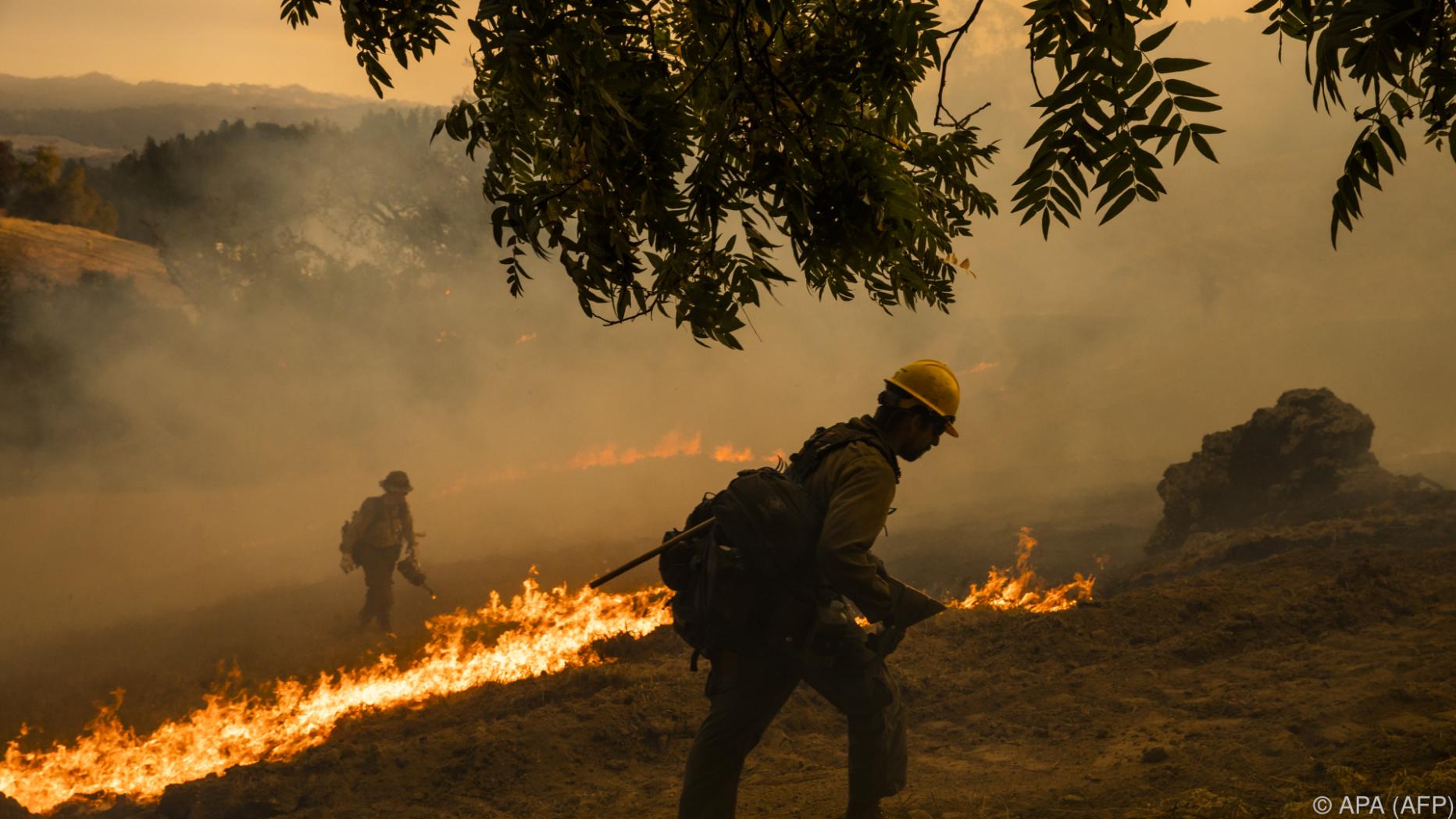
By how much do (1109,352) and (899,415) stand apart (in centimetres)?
2143

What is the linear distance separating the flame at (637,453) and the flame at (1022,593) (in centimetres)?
1009

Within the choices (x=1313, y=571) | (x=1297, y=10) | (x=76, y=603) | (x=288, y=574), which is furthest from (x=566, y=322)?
(x=1297, y=10)

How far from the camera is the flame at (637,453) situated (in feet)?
61.8

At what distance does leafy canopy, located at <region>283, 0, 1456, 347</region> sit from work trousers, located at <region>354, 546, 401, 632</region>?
7565 millimetres

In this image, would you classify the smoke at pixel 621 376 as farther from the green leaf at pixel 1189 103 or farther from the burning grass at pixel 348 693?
the green leaf at pixel 1189 103

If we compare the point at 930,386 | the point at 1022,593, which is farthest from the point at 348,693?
the point at 1022,593

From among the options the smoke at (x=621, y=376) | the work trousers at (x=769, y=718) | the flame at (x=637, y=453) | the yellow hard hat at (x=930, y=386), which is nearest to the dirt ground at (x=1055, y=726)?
the work trousers at (x=769, y=718)

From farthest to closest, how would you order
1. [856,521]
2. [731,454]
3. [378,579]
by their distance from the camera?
[731,454], [378,579], [856,521]

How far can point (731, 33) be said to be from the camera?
2238 millimetres

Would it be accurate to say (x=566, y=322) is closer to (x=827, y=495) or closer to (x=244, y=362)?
(x=244, y=362)

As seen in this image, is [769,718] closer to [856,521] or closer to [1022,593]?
[856,521]

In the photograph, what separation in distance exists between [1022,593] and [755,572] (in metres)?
6.11

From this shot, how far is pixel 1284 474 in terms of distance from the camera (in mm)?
9508

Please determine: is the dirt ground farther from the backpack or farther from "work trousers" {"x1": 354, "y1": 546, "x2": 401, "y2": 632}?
"work trousers" {"x1": 354, "y1": 546, "x2": 401, "y2": 632}
